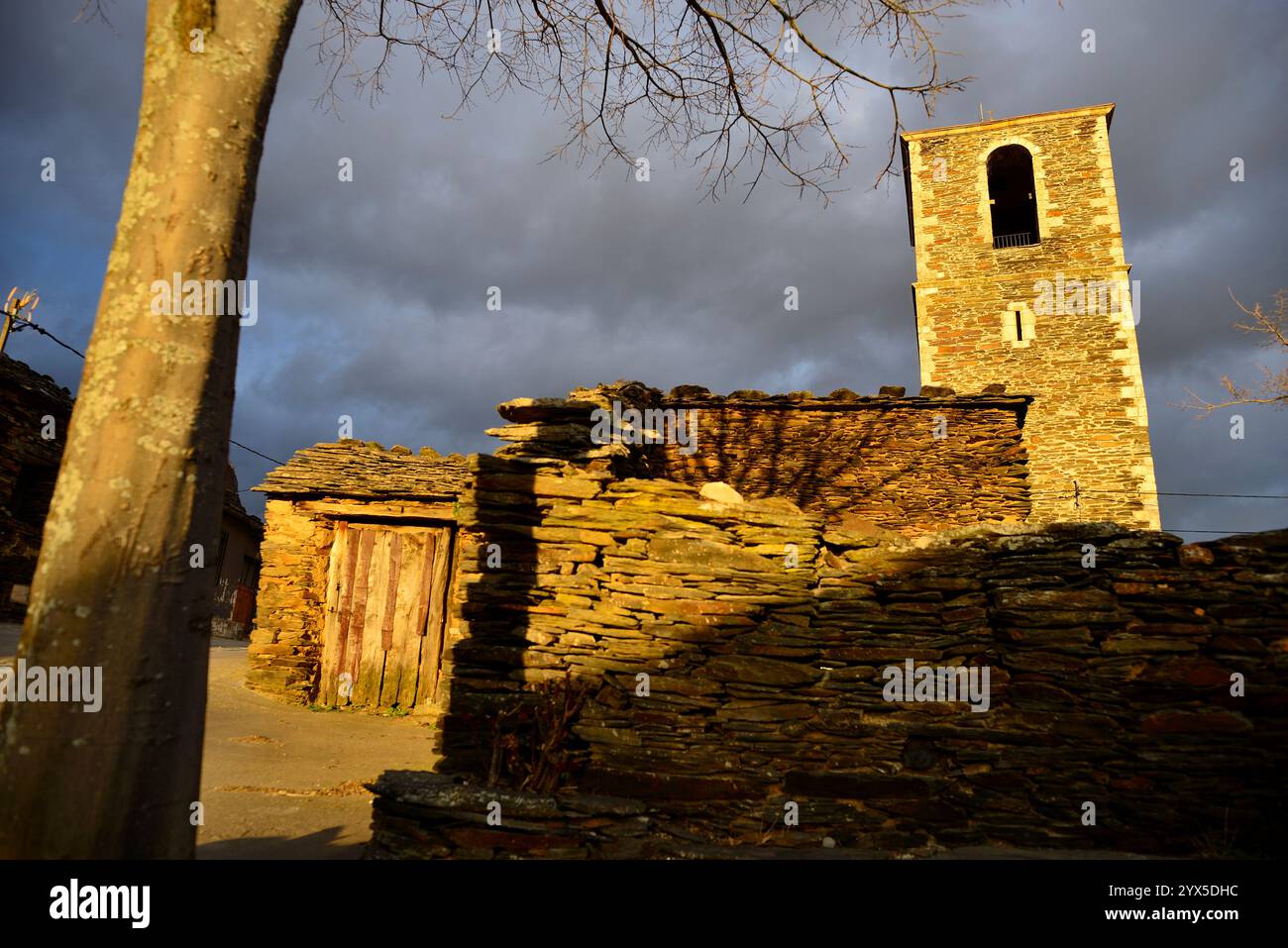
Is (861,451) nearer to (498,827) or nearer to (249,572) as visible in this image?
(498,827)

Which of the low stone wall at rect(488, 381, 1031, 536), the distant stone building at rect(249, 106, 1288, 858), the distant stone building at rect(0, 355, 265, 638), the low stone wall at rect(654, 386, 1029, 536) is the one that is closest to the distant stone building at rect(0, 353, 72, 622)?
the distant stone building at rect(0, 355, 265, 638)

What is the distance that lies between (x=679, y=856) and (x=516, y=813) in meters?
0.97

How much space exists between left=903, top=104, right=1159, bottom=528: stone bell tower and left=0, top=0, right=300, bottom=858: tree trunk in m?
15.9

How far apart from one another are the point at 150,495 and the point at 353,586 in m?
8.78

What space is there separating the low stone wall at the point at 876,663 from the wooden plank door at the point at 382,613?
230 inches

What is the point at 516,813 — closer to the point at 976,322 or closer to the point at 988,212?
the point at 976,322

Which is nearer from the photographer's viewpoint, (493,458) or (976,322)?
(493,458)

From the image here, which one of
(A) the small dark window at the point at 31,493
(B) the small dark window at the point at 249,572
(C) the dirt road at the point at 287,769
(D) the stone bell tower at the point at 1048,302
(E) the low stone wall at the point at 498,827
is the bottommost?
(C) the dirt road at the point at 287,769

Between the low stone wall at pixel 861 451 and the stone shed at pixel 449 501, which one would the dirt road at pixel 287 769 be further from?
the low stone wall at pixel 861 451

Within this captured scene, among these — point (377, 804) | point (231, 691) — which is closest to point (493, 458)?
point (377, 804)

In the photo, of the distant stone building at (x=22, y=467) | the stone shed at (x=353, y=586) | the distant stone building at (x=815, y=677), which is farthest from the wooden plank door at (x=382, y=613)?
the distant stone building at (x=22, y=467)

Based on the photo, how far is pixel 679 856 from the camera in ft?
13.5

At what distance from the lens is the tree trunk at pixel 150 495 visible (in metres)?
2.26

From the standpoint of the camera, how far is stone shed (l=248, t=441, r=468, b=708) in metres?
10.3
